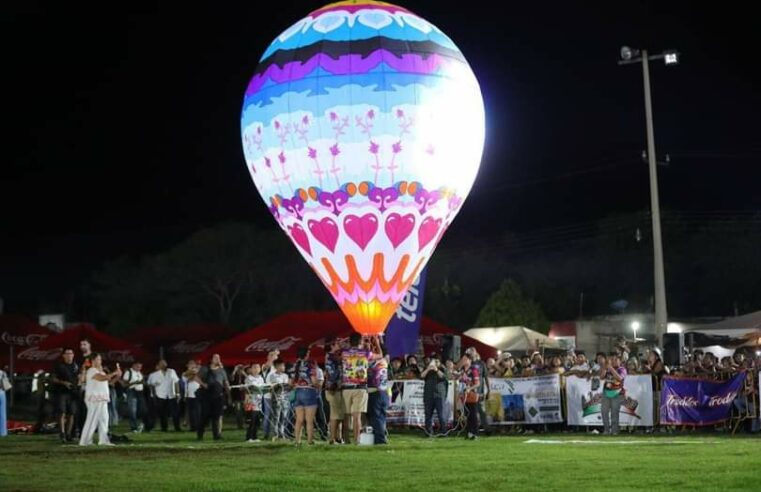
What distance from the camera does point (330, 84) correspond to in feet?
86.2

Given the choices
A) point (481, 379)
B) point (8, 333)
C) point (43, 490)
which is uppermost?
point (8, 333)

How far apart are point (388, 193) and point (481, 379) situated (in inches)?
191

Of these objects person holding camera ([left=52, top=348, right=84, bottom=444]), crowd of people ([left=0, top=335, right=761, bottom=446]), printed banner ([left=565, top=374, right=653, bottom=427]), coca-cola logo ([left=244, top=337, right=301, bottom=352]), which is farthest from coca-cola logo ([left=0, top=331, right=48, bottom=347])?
printed banner ([left=565, top=374, right=653, bottom=427])

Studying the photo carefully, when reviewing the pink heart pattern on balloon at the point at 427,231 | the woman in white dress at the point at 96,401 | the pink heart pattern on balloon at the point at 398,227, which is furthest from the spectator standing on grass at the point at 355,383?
the pink heart pattern on balloon at the point at 427,231

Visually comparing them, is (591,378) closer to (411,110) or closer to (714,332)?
(411,110)

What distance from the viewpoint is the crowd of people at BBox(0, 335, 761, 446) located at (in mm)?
20828

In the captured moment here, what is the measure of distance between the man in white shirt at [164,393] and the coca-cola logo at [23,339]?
39.8 feet

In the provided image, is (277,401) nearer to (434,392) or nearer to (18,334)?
(434,392)

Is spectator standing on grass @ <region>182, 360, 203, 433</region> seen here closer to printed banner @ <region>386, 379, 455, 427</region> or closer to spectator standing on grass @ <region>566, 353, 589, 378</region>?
printed banner @ <region>386, 379, 455, 427</region>

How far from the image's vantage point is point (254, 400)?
2378 cm

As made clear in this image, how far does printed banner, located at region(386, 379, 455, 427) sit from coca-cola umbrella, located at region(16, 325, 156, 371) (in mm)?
12413

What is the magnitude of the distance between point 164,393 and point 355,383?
10.5 meters

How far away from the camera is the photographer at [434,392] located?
24094 millimetres

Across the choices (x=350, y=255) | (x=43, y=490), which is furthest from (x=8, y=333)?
(x=43, y=490)
